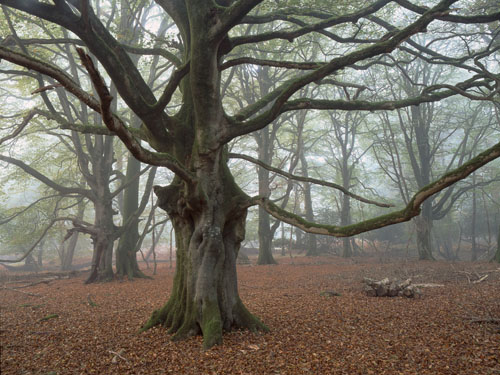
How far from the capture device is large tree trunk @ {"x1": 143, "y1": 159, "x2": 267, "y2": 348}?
450 centimetres

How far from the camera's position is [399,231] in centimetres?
2603

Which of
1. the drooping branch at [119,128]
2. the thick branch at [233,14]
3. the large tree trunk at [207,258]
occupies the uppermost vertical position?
the thick branch at [233,14]

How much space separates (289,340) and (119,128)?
11.3ft

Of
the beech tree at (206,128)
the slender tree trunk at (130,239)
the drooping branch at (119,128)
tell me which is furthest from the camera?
the slender tree trunk at (130,239)

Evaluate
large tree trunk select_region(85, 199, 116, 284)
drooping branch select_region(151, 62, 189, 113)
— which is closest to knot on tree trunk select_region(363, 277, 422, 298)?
drooping branch select_region(151, 62, 189, 113)

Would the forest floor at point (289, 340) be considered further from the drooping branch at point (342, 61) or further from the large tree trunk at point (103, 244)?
the large tree trunk at point (103, 244)

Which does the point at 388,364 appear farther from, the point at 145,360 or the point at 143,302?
the point at 143,302

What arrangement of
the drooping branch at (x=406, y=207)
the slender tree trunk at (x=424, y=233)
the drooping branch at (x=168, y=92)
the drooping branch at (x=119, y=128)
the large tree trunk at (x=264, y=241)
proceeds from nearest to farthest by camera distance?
1. the drooping branch at (x=119, y=128)
2. the drooping branch at (x=406, y=207)
3. the drooping branch at (x=168, y=92)
4. the slender tree trunk at (x=424, y=233)
5. the large tree trunk at (x=264, y=241)

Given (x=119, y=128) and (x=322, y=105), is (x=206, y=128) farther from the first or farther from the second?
(x=322, y=105)

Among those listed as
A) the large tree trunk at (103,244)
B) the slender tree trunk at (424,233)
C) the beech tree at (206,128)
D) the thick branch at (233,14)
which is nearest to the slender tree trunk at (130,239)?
the large tree trunk at (103,244)

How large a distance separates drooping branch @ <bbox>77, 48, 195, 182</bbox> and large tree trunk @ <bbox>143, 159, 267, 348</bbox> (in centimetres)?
75

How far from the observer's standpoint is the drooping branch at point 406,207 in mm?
3213

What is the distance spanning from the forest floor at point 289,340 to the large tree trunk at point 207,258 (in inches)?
9.7

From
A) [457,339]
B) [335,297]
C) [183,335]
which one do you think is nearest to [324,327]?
[457,339]
